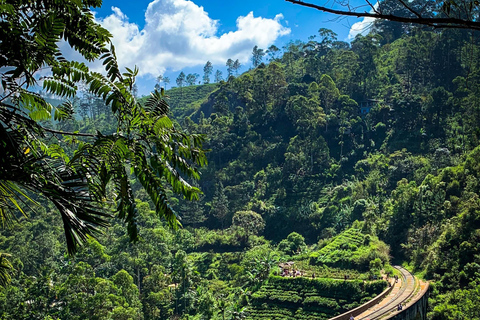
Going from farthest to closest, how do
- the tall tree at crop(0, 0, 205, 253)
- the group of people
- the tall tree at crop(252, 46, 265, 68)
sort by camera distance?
1. the tall tree at crop(252, 46, 265, 68)
2. the group of people
3. the tall tree at crop(0, 0, 205, 253)

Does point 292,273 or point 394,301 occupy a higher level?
point 292,273

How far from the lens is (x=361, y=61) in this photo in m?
57.8

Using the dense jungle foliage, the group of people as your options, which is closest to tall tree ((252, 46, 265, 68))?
the dense jungle foliage

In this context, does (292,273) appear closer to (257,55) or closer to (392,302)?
(392,302)

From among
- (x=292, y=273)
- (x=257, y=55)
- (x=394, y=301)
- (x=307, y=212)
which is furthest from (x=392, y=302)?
(x=257, y=55)

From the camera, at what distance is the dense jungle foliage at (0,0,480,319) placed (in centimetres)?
2383

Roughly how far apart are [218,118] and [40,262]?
30.8 meters

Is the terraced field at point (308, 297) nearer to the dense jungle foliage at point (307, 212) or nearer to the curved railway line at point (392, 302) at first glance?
the dense jungle foliage at point (307, 212)

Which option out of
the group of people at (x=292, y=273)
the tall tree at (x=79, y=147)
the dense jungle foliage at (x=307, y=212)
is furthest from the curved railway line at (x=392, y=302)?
the tall tree at (x=79, y=147)

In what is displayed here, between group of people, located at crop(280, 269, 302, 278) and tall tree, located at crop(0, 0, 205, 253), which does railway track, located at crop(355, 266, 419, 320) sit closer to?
group of people, located at crop(280, 269, 302, 278)

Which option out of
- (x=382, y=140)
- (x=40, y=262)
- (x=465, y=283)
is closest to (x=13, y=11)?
(x=465, y=283)

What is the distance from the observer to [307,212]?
39.9 metres

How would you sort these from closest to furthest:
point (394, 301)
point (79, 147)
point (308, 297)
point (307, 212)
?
1. point (79, 147)
2. point (394, 301)
3. point (308, 297)
4. point (307, 212)

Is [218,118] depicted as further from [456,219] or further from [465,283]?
[465,283]
